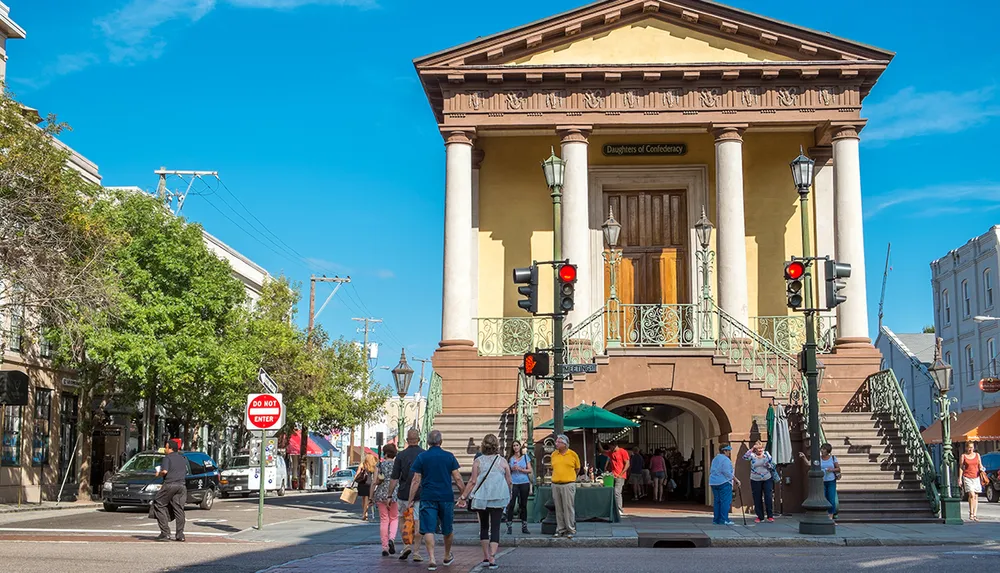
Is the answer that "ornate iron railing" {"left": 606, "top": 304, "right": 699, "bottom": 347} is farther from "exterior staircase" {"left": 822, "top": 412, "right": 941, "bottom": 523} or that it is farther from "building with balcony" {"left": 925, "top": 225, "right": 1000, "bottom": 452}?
"building with balcony" {"left": 925, "top": 225, "right": 1000, "bottom": 452}

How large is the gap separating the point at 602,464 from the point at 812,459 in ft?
32.0

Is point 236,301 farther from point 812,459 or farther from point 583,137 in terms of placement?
point 812,459

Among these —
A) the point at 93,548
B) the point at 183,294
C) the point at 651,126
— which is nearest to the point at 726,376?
the point at 651,126

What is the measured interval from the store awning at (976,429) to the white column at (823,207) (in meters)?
15.9

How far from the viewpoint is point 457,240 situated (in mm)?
26328

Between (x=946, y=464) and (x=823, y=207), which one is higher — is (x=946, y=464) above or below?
below

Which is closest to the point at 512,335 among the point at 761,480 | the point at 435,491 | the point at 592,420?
the point at 592,420

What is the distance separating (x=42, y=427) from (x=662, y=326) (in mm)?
21999

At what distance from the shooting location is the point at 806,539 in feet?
55.5

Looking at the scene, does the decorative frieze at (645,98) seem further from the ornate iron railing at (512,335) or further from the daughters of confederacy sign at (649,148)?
the ornate iron railing at (512,335)

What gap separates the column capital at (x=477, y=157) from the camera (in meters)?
29.2

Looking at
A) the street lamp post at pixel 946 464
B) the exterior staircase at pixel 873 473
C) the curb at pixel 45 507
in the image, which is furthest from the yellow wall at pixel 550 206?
the curb at pixel 45 507

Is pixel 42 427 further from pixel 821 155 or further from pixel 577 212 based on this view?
pixel 821 155

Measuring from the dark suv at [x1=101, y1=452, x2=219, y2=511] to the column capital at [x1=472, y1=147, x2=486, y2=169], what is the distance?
10560mm
